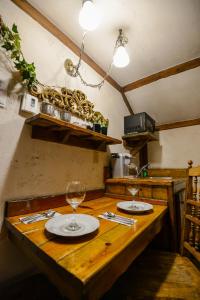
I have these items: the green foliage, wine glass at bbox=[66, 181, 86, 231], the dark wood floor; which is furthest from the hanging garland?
the dark wood floor

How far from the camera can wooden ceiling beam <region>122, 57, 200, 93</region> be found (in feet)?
6.02

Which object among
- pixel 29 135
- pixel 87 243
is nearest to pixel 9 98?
pixel 29 135

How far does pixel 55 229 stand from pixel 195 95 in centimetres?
227

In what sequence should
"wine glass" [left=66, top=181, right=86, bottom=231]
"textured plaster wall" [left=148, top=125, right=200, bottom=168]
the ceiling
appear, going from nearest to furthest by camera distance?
"wine glass" [left=66, top=181, right=86, bottom=231], the ceiling, "textured plaster wall" [left=148, top=125, right=200, bottom=168]

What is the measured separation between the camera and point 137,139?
7.91ft

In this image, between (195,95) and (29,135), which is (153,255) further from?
(195,95)

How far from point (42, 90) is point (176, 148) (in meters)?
2.07

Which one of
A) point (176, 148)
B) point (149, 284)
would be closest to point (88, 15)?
point (149, 284)

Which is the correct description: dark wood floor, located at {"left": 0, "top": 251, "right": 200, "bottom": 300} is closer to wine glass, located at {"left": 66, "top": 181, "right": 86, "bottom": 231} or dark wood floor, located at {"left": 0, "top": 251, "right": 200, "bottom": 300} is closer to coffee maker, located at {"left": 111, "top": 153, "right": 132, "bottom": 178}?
wine glass, located at {"left": 66, "top": 181, "right": 86, "bottom": 231}

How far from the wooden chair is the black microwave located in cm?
112

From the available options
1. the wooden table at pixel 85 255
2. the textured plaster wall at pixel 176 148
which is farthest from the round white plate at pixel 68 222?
the textured plaster wall at pixel 176 148

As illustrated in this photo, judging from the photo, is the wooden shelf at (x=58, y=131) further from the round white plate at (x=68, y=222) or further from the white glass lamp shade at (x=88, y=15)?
the white glass lamp shade at (x=88, y=15)

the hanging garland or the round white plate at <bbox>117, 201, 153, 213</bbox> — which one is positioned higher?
the hanging garland

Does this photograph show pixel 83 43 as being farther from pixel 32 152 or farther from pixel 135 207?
pixel 135 207
